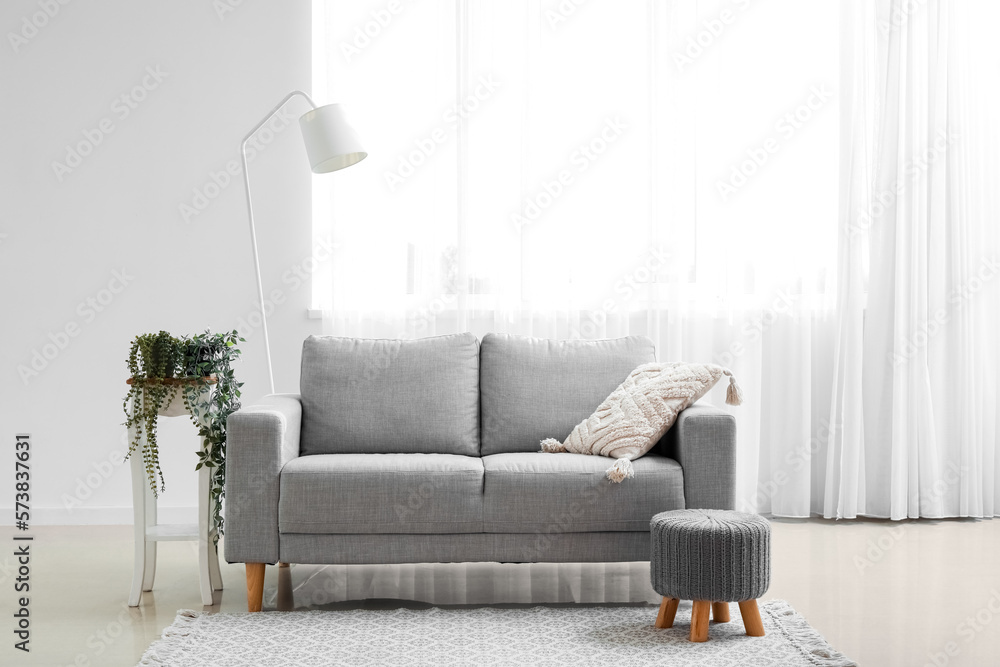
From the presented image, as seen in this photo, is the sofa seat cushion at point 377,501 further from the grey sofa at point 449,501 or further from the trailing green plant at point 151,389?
the trailing green plant at point 151,389

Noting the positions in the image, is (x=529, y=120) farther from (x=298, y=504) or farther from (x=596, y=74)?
(x=298, y=504)

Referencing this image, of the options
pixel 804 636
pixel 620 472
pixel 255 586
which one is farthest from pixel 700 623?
pixel 255 586

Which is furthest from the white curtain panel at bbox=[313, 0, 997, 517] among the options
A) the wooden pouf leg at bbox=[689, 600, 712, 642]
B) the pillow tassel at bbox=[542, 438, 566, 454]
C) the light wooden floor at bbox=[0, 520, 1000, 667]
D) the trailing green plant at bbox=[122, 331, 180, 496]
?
the wooden pouf leg at bbox=[689, 600, 712, 642]

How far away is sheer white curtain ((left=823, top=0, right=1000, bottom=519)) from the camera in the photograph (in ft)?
13.8

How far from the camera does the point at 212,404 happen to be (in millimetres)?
3051

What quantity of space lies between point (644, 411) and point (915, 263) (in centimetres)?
196

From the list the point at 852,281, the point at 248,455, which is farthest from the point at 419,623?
the point at 852,281

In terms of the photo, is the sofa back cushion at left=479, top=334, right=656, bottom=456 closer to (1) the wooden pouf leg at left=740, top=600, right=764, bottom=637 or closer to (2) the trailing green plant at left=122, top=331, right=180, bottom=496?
(1) the wooden pouf leg at left=740, top=600, right=764, bottom=637

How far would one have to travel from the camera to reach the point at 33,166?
4207 millimetres

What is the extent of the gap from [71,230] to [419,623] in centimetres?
273

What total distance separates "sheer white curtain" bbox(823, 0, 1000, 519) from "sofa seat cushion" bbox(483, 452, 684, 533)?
5.73 ft

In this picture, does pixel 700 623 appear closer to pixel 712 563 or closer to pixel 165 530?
pixel 712 563

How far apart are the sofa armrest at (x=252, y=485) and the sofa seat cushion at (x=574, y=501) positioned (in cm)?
69

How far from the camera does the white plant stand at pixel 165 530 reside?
9.75 ft
